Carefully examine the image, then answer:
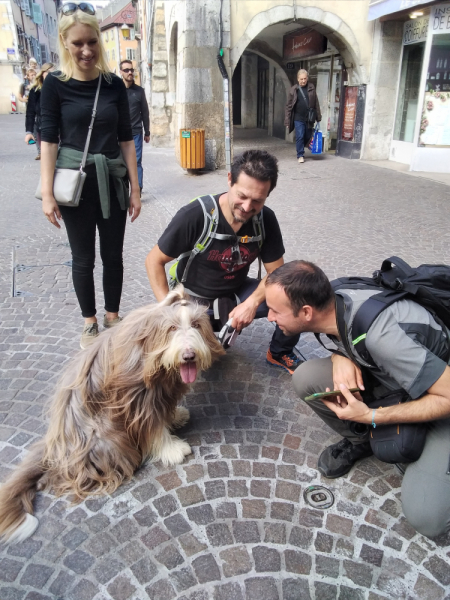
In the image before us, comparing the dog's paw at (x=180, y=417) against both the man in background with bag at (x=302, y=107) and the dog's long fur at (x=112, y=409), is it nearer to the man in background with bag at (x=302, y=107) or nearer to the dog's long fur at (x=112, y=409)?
the dog's long fur at (x=112, y=409)

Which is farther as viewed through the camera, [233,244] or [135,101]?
[135,101]

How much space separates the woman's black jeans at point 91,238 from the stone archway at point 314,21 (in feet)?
30.1

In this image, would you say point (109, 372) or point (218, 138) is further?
point (218, 138)

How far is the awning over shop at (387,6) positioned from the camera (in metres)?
9.74

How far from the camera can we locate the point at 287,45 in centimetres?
1530

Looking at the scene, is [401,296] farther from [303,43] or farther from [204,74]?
[303,43]

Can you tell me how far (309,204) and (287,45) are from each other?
32.1 ft

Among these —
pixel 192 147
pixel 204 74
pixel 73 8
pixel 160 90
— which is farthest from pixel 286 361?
pixel 160 90

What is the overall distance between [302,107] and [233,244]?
9.83 m

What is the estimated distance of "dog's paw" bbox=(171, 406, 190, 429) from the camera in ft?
9.13

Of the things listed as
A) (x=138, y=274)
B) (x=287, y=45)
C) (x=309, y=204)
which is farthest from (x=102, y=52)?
(x=287, y=45)

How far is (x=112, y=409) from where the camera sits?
2316 mm

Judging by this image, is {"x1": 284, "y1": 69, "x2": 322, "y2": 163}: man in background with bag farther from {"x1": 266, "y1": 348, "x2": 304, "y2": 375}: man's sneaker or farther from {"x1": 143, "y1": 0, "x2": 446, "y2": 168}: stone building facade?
{"x1": 266, "y1": 348, "x2": 304, "y2": 375}: man's sneaker

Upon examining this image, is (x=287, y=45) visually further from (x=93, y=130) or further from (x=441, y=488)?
(x=441, y=488)
